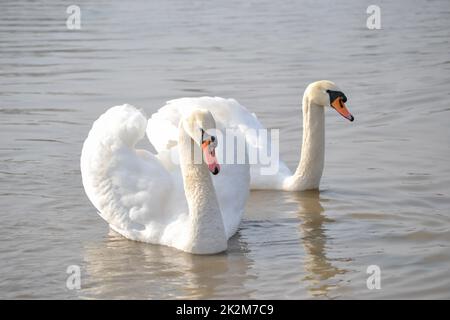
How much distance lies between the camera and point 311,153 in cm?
991

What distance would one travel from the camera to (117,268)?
789 cm

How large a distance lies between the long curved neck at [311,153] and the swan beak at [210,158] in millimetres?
2548

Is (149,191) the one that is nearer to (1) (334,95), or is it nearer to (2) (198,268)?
(2) (198,268)

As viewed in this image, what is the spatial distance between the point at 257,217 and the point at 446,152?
102 inches

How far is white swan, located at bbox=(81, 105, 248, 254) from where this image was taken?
7.95 meters

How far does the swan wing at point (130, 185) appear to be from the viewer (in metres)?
8.26

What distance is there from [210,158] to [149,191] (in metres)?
0.99

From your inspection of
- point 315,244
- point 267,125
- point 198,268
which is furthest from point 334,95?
point 198,268

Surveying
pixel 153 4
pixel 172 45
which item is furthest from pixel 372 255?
pixel 153 4

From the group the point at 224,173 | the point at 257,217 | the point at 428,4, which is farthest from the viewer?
the point at 428,4

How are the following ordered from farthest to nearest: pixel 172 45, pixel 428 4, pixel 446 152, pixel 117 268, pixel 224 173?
pixel 428 4 < pixel 172 45 < pixel 446 152 < pixel 224 173 < pixel 117 268

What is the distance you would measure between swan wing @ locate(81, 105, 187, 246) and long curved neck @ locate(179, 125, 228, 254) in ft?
0.92

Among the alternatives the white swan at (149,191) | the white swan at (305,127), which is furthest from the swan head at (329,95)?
the white swan at (149,191)

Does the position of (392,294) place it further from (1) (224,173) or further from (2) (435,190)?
(2) (435,190)
